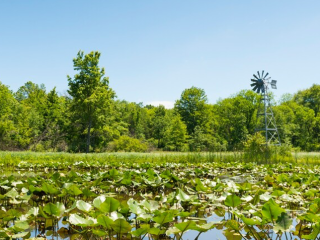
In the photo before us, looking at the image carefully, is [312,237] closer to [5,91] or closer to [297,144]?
[5,91]

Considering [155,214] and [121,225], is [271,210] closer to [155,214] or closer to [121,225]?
[155,214]

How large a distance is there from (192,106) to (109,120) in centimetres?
2106

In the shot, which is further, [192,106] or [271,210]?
[192,106]

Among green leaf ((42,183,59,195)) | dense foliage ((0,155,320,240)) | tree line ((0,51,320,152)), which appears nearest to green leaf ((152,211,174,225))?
dense foliage ((0,155,320,240))

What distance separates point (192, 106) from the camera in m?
52.1

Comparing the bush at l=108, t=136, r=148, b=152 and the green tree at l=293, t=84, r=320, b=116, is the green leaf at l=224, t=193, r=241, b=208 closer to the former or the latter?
the bush at l=108, t=136, r=148, b=152

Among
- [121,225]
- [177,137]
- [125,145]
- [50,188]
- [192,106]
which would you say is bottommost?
[121,225]

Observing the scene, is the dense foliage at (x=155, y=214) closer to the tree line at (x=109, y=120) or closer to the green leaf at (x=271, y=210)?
the green leaf at (x=271, y=210)

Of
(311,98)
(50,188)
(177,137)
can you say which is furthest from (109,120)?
(311,98)

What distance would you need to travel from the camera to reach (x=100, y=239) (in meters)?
3.13

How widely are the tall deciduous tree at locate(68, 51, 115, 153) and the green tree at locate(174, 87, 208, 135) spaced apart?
21.2m

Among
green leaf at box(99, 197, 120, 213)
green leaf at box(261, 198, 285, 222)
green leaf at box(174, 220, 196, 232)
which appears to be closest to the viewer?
green leaf at box(174, 220, 196, 232)

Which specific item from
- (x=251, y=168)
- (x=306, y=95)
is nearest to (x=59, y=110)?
(x=251, y=168)

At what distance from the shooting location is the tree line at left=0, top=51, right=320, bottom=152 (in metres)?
31.6
